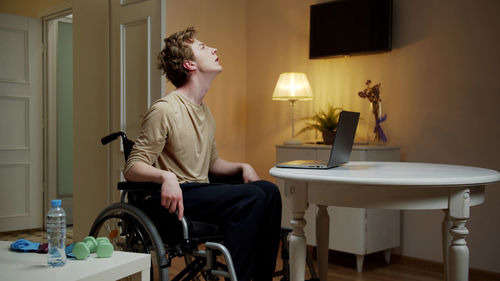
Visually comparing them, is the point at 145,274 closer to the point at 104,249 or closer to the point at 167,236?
the point at 104,249

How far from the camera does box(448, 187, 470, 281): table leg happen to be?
1.54 meters

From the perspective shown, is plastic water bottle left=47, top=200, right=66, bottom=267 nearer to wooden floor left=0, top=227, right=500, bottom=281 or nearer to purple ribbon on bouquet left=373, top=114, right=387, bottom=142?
Answer: wooden floor left=0, top=227, right=500, bottom=281

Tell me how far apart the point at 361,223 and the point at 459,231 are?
1570mm

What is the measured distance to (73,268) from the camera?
4.57ft

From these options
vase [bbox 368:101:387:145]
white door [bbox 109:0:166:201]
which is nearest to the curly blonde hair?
white door [bbox 109:0:166:201]

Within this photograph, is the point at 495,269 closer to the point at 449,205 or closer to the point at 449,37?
the point at 449,37

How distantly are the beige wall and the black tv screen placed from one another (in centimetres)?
10

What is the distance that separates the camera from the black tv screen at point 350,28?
3385mm

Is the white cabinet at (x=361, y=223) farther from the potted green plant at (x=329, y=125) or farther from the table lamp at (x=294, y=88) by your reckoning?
the table lamp at (x=294, y=88)

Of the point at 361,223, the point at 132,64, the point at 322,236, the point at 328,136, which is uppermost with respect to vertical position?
the point at 132,64

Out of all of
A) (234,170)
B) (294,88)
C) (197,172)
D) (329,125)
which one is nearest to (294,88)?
(294,88)

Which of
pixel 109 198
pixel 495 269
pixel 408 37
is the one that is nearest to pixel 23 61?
pixel 109 198

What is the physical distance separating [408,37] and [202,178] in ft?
6.37

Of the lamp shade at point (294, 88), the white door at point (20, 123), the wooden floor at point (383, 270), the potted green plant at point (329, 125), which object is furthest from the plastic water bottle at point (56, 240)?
the white door at point (20, 123)
